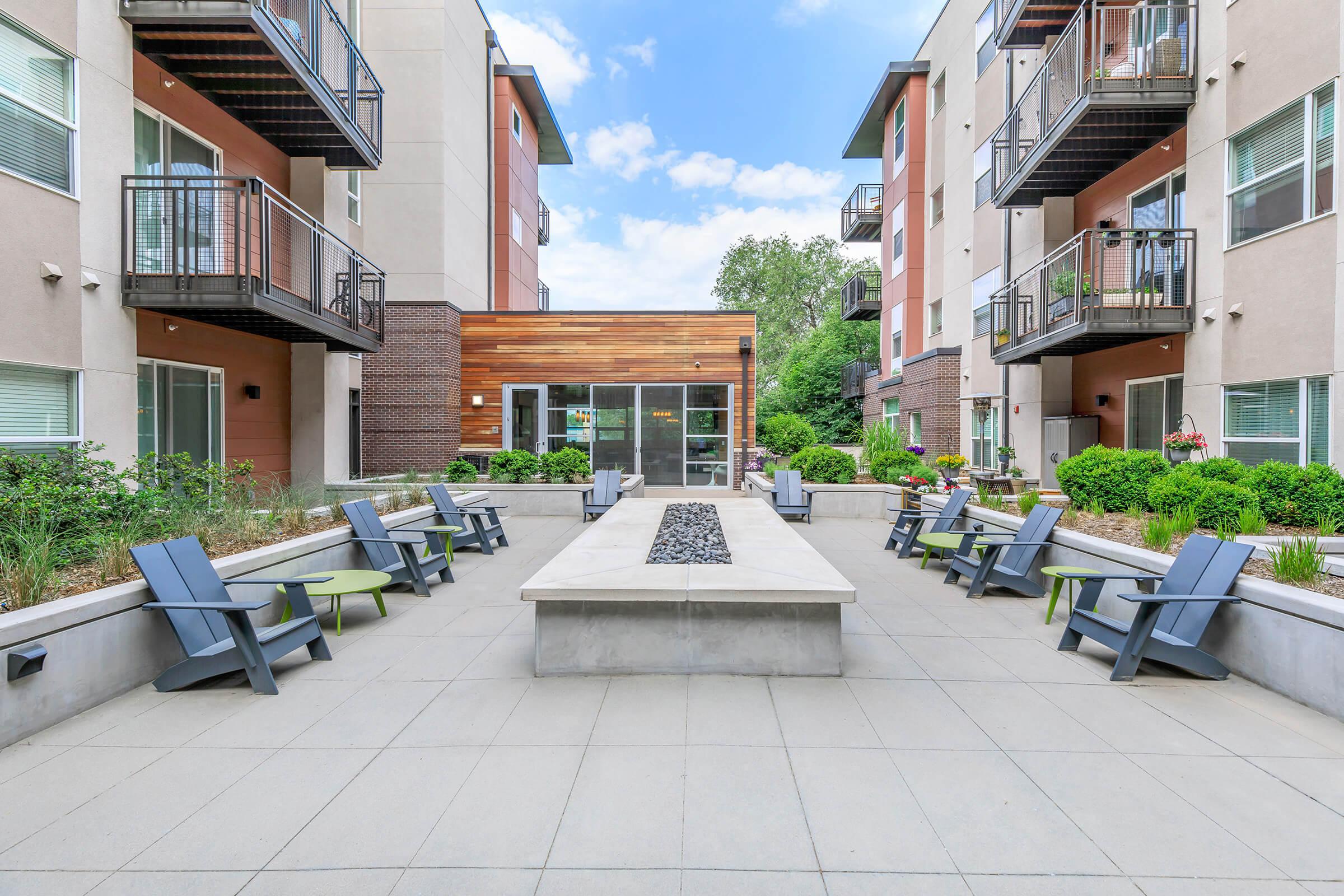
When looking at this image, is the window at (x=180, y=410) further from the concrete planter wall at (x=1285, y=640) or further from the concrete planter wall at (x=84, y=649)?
the concrete planter wall at (x=1285, y=640)

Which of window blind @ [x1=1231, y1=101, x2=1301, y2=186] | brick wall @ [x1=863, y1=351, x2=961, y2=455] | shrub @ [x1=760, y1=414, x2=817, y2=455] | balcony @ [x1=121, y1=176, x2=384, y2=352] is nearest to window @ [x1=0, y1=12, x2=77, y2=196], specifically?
balcony @ [x1=121, y1=176, x2=384, y2=352]

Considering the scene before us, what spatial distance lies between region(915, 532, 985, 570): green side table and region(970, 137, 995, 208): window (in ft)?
36.4

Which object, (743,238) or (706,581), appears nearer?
(706,581)

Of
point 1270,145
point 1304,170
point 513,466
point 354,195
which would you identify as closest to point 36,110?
point 513,466

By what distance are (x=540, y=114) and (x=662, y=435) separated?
42.0ft

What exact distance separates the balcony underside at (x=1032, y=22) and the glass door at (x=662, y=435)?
9849mm

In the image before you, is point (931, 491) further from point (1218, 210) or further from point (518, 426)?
point (518, 426)

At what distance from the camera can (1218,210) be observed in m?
8.79

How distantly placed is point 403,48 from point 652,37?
35.1 m

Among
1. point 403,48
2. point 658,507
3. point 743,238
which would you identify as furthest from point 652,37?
point 658,507

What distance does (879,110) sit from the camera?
73.1ft

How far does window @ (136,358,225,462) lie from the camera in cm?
834

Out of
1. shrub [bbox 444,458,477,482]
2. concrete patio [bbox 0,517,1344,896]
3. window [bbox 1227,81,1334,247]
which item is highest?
window [bbox 1227,81,1334,247]

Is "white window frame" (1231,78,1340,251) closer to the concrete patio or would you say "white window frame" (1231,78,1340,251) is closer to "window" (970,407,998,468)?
the concrete patio
